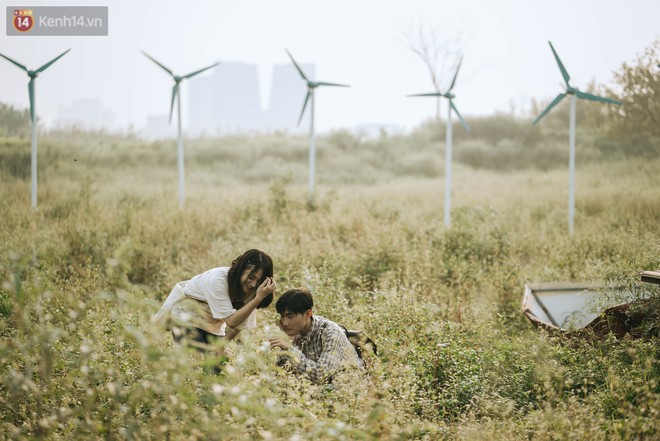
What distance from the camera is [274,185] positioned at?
614 inches

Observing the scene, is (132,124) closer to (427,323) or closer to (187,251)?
(187,251)

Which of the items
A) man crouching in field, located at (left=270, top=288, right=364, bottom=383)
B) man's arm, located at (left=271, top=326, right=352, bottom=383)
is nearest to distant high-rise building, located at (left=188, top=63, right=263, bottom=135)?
man crouching in field, located at (left=270, top=288, right=364, bottom=383)

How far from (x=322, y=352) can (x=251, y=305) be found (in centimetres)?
78

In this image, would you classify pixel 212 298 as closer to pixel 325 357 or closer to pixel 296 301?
pixel 296 301

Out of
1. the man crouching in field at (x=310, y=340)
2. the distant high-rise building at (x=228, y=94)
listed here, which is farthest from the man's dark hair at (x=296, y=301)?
the distant high-rise building at (x=228, y=94)

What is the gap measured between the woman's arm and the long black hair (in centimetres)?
15

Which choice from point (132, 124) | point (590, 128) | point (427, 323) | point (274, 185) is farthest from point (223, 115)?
point (427, 323)

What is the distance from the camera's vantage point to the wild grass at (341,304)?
12.8 feet

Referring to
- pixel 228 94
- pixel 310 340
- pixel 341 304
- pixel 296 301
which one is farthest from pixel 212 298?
pixel 228 94

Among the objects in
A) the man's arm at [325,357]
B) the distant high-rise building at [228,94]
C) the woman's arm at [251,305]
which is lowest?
the man's arm at [325,357]

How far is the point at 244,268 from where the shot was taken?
236 inches

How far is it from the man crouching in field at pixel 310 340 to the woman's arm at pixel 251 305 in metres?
0.16

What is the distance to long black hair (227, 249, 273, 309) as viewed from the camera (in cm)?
597

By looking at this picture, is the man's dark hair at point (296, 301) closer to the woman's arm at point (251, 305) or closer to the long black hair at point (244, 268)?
the woman's arm at point (251, 305)
